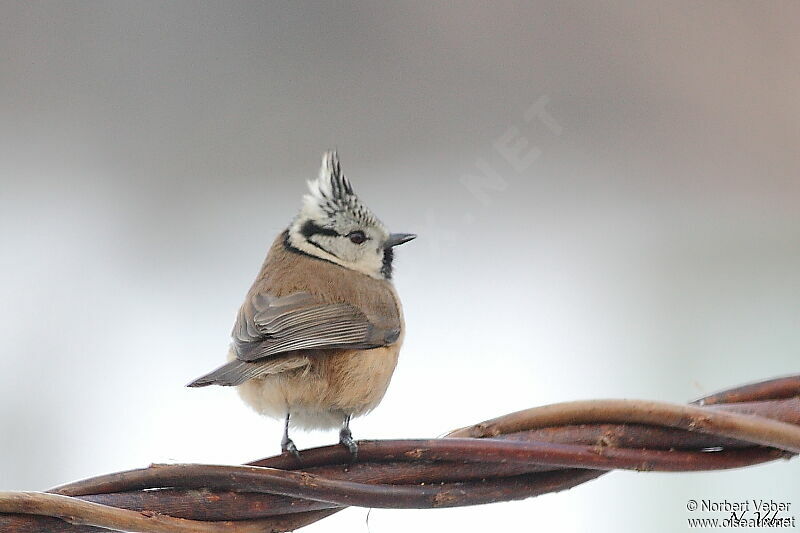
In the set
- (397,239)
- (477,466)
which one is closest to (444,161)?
(397,239)

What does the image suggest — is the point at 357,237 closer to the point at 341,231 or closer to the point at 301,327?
the point at 341,231

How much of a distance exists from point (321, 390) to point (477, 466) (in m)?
0.46

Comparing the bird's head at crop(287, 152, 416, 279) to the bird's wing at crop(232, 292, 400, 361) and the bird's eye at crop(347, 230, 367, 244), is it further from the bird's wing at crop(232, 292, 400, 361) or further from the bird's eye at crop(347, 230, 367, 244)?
the bird's wing at crop(232, 292, 400, 361)

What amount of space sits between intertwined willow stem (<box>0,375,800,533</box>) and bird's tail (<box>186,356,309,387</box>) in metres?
0.17

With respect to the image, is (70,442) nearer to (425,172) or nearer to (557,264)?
(425,172)

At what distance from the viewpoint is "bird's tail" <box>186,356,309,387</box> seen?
104 cm

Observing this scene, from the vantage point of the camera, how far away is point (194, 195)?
2355 millimetres

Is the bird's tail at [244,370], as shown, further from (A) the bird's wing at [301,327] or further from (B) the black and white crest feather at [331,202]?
(B) the black and white crest feather at [331,202]

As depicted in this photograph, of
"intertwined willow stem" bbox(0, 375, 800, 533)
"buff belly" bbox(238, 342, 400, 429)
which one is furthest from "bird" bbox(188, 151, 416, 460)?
"intertwined willow stem" bbox(0, 375, 800, 533)

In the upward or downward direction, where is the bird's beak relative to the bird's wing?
upward

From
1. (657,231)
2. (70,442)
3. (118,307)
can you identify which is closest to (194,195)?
(118,307)

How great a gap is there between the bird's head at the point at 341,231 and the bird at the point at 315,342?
0.6 inches

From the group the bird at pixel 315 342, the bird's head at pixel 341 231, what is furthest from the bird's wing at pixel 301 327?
the bird's head at pixel 341 231

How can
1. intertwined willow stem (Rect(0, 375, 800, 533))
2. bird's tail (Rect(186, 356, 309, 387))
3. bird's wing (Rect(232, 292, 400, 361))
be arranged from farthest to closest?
bird's wing (Rect(232, 292, 400, 361))
bird's tail (Rect(186, 356, 309, 387))
intertwined willow stem (Rect(0, 375, 800, 533))
